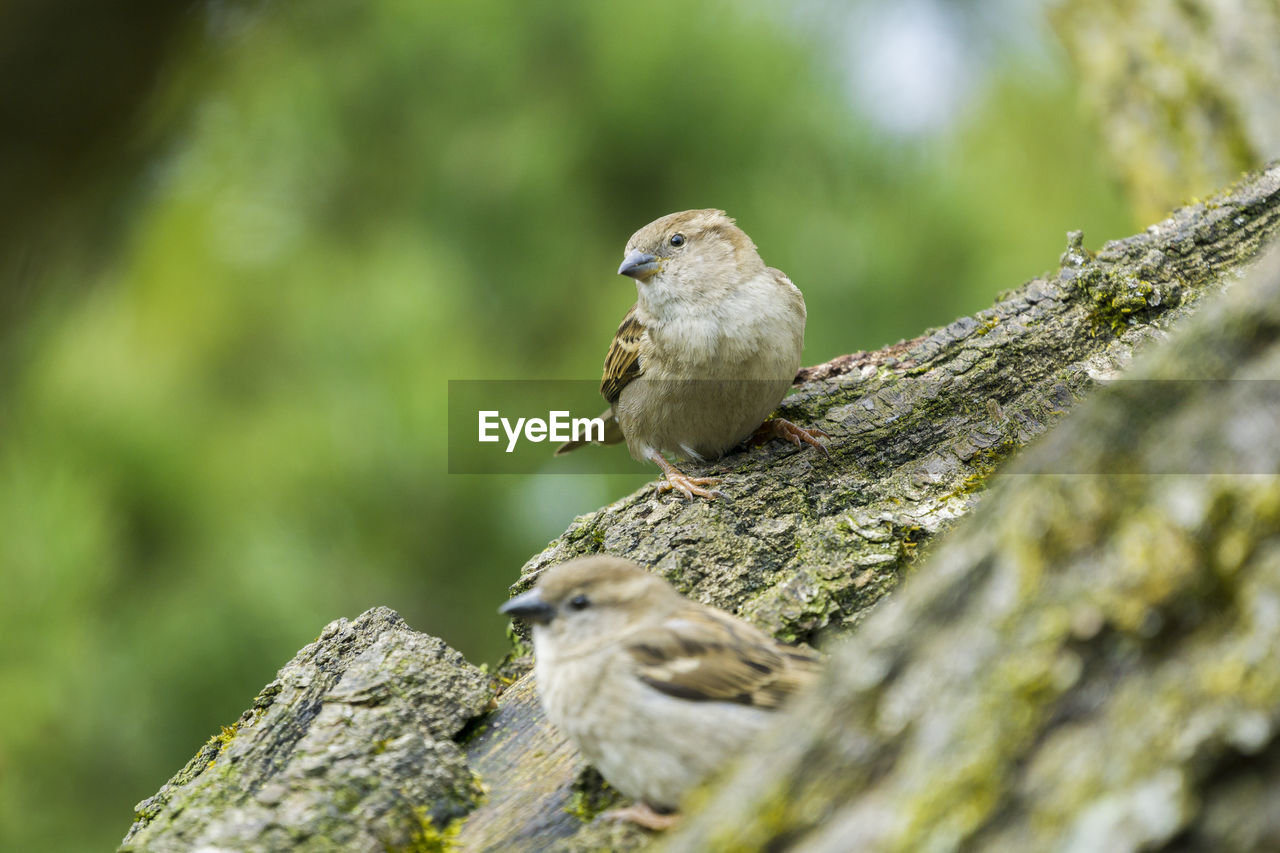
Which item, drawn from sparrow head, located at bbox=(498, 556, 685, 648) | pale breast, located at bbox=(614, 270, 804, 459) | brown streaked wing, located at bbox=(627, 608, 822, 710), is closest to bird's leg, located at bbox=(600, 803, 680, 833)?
brown streaked wing, located at bbox=(627, 608, 822, 710)

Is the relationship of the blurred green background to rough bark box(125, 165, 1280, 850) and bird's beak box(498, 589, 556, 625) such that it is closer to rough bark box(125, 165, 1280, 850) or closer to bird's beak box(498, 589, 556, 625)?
rough bark box(125, 165, 1280, 850)

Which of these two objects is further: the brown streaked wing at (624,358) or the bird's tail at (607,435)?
the bird's tail at (607,435)

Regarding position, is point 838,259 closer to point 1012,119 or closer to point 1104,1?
point 1104,1

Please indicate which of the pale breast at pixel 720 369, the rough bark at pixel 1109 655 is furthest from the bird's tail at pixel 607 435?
the rough bark at pixel 1109 655

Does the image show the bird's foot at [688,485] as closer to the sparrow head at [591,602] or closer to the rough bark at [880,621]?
the rough bark at [880,621]

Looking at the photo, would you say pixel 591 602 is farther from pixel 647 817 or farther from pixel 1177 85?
pixel 1177 85
